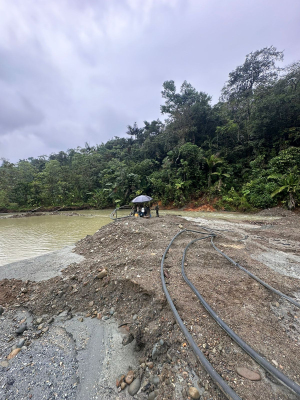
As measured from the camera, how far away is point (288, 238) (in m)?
6.03

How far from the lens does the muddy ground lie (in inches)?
59.5

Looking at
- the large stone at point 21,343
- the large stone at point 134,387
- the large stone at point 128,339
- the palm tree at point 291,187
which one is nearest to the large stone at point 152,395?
the large stone at point 134,387

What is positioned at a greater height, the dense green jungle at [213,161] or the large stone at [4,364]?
the dense green jungle at [213,161]

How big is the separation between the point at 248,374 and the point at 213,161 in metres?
16.8

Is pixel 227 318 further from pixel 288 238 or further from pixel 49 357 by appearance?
pixel 288 238

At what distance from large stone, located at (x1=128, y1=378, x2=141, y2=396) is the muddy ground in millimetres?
47

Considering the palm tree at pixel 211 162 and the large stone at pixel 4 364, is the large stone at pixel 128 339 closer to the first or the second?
the large stone at pixel 4 364

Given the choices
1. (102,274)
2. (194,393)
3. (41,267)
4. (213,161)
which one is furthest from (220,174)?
(194,393)

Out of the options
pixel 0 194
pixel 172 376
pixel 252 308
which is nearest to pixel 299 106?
pixel 252 308

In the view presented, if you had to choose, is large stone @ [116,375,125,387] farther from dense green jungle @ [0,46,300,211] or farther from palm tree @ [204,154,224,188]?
palm tree @ [204,154,224,188]

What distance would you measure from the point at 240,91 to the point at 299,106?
33.9 ft

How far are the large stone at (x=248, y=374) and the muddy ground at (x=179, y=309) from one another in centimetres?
3

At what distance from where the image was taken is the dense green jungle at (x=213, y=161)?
13.3m

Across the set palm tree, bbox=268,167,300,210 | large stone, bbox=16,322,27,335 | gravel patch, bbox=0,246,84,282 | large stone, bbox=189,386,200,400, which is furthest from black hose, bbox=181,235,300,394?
palm tree, bbox=268,167,300,210
